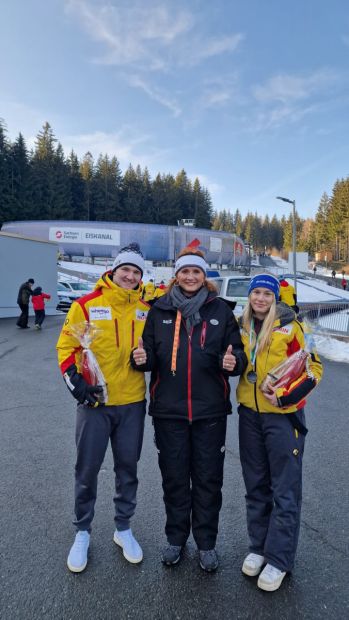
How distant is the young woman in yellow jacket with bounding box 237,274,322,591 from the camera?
2424 mm

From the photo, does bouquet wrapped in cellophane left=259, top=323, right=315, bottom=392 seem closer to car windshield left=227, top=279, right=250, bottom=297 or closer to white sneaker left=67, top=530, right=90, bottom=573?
white sneaker left=67, top=530, right=90, bottom=573

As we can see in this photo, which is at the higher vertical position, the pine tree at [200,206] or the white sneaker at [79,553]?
the pine tree at [200,206]

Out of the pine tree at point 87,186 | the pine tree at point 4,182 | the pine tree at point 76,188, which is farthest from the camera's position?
the pine tree at point 87,186

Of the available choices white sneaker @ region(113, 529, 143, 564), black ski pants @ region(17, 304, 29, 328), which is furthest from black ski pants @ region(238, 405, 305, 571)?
black ski pants @ region(17, 304, 29, 328)

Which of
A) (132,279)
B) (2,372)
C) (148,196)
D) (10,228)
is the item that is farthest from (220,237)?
(132,279)

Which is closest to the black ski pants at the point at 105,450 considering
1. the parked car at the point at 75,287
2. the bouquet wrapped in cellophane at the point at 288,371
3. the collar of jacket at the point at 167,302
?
the collar of jacket at the point at 167,302

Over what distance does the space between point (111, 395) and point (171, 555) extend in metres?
1.14

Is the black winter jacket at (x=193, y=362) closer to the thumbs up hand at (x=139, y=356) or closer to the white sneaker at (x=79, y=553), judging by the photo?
the thumbs up hand at (x=139, y=356)

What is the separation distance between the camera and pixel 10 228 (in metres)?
49.7

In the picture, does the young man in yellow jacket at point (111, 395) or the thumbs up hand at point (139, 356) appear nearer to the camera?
the thumbs up hand at point (139, 356)

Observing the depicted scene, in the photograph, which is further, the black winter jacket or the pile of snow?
the pile of snow

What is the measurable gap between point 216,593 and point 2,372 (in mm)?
6942

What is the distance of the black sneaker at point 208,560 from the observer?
2.50m

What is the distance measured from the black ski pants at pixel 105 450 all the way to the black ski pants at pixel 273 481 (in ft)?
2.58
